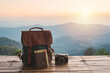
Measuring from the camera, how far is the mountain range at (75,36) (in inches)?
118

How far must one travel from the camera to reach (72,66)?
6.65ft

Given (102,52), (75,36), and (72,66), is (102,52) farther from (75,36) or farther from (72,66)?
(72,66)

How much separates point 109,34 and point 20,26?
5.79 ft

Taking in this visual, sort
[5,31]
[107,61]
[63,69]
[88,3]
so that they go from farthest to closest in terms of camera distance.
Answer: [5,31]
[88,3]
[107,61]
[63,69]

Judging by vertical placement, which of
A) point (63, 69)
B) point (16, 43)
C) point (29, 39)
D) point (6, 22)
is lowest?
point (63, 69)

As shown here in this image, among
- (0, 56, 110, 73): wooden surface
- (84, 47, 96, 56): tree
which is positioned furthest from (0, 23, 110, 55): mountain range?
(0, 56, 110, 73): wooden surface

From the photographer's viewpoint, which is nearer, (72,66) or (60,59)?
(72,66)

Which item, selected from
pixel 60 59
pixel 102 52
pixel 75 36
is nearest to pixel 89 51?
pixel 102 52

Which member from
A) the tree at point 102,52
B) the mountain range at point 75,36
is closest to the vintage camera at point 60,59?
the mountain range at point 75,36

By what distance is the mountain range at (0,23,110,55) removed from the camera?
301cm

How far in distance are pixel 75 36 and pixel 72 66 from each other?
1130 millimetres

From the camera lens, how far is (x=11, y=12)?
2850 millimetres

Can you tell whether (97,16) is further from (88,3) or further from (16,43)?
(16,43)

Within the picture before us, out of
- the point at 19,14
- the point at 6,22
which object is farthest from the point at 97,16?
the point at 6,22
